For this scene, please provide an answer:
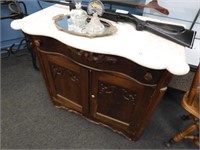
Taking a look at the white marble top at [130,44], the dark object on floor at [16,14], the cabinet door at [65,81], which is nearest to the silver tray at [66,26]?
the white marble top at [130,44]

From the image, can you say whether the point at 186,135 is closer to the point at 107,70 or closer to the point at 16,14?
the point at 107,70

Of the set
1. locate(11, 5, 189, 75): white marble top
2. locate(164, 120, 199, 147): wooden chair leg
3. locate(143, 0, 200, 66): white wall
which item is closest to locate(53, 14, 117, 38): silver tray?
locate(11, 5, 189, 75): white marble top

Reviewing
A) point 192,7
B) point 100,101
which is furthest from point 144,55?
point 192,7

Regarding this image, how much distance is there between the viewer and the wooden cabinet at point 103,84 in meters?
0.84

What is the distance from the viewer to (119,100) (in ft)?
3.42

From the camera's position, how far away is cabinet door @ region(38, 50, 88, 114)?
1.03m

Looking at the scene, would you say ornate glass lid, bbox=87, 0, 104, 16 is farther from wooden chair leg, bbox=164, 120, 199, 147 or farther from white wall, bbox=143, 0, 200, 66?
wooden chair leg, bbox=164, 120, 199, 147

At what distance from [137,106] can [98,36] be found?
46 cm

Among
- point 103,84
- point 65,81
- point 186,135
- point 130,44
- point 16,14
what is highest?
point 130,44

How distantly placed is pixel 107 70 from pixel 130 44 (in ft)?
0.59

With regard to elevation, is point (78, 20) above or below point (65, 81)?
above

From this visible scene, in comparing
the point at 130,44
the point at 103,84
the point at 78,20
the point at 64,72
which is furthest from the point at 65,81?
the point at 130,44

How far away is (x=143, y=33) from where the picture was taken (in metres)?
0.93

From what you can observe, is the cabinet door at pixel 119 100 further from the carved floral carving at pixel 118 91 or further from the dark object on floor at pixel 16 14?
the dark object on floor at pixel 16 14
